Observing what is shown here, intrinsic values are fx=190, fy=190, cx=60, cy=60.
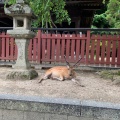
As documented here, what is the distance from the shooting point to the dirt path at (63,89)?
→ 3.81m

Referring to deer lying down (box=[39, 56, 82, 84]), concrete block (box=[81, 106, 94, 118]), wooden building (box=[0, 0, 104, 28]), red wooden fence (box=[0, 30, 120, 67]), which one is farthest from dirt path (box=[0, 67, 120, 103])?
wooden building (box=[0, 0, 104, 28])

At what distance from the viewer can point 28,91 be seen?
407 centimetres

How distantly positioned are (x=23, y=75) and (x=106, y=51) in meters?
3.41

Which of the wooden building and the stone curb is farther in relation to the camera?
the wooden building

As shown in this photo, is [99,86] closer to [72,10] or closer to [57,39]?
[57,39]

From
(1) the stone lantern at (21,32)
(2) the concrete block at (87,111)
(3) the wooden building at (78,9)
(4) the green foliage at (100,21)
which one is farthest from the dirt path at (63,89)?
(4) the green foliage at (100,21)

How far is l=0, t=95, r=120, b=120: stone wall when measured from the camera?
2.58 metres

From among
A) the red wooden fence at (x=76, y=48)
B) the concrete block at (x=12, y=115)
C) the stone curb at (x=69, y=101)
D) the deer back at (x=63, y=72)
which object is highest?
the red wooden fence at (x=76, y=48)

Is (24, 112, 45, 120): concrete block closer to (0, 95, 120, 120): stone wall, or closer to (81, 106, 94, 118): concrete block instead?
(0, 95, 120, 120): stone wall

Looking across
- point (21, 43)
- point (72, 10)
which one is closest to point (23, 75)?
point (21, 43)

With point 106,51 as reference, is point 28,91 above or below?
below

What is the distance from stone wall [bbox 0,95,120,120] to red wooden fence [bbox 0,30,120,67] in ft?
14.6

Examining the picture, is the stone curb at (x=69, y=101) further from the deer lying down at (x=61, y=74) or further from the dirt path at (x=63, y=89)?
the deer lying down at (x=61, y=74)

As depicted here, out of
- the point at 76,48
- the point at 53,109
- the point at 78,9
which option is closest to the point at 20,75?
the point at 53,109
